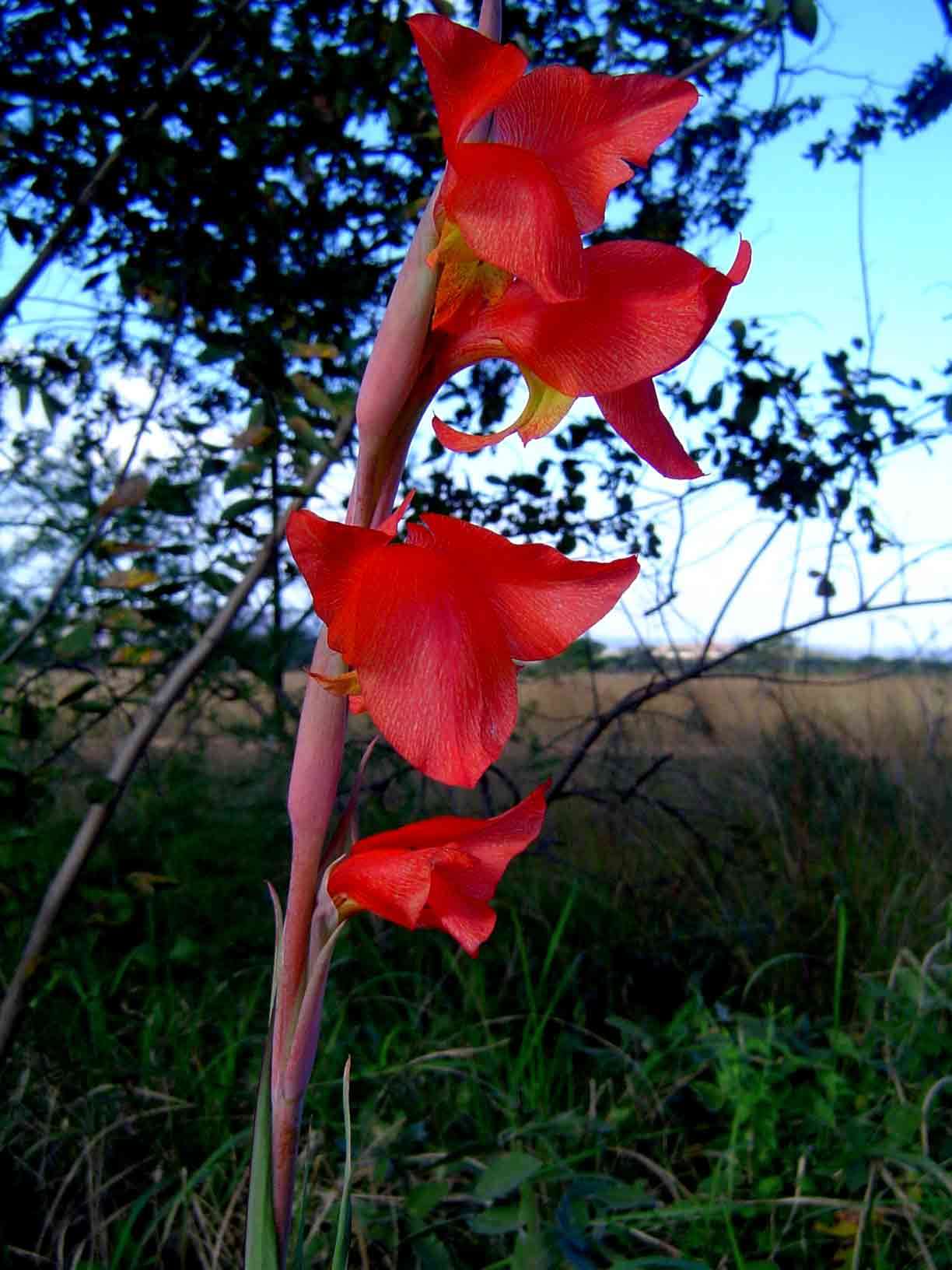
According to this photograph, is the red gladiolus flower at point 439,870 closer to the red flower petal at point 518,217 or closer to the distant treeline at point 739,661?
the red flower petal at point 518,217

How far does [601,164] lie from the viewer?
0.46 m

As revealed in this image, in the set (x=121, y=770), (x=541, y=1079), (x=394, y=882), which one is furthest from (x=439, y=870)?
(x=541, y=1079)

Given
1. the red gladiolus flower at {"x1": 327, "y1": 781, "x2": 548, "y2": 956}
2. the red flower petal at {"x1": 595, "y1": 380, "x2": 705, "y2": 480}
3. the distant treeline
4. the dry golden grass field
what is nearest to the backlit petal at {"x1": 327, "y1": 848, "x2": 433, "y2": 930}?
the red gladiolus flower at {"x1": 327, "y1": 781, "x2": 548, "y2": 956}

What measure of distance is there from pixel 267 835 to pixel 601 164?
2.42m

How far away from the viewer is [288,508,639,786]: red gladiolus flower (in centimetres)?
40

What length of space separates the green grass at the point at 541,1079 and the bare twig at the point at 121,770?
46 millimetres

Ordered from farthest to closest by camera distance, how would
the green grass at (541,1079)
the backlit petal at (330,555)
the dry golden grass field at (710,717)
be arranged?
1. the dry golden grass field at (710,717)
2. the green grass at (541,1079)
3. the backlit petal at (330,555)

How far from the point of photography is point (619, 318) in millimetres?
424

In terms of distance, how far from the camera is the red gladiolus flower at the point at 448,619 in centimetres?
40

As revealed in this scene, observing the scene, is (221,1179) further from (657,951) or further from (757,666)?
(757,666)

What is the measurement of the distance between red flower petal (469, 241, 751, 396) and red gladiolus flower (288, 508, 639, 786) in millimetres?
87

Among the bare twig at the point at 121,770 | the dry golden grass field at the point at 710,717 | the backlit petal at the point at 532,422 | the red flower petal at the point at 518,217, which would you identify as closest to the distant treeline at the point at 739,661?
the dry golden grass field at the point at 710,717

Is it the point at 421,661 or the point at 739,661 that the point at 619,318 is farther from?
the point at 739,661

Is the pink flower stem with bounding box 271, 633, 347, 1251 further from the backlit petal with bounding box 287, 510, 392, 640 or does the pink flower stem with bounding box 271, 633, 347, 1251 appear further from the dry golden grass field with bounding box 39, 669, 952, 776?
the dry golden grass field with bounding box 39, 669, 952, 776
